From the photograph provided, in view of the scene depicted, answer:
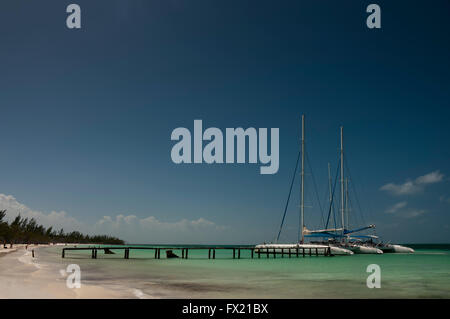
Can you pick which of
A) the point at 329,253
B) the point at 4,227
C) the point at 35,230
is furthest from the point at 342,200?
the point at 35,230

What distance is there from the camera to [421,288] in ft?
77.9

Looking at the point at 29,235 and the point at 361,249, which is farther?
the point at 29,235

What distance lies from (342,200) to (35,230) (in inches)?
3845

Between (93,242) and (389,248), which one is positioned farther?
(93,242)

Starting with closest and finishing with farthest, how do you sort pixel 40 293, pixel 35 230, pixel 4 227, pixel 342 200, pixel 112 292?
pixel 40 293
pixel 112 292
pixel 342 200
pixel 4 227
pixel 35 230

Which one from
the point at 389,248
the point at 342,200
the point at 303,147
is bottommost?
the point at 389,248

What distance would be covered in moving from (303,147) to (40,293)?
47078mm

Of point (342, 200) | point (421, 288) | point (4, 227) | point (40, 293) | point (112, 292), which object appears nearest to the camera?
point (40, 293)

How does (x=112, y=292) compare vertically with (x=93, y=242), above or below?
above
